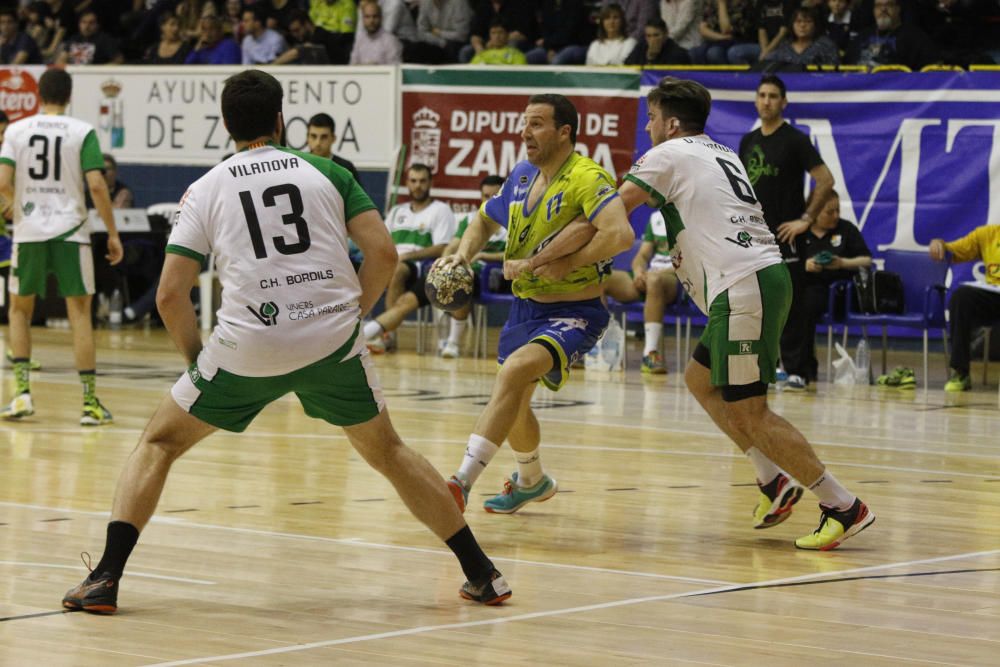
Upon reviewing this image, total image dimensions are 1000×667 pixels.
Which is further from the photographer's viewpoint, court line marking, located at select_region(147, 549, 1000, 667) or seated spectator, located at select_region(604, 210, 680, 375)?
seated spectator, located at select_region(604, 210, 680, 375)

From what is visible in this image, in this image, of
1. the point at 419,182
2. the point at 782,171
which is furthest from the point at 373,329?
the point at 782,171

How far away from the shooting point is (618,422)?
37.0 feet

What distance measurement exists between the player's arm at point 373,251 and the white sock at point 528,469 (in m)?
2.30

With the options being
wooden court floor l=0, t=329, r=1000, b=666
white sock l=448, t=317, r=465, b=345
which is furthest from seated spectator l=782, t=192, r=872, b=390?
white sock l=448, t=317, r=465, b=345

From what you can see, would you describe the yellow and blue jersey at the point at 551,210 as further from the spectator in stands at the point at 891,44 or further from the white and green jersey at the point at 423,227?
the spectator in stands at the point at 891,44

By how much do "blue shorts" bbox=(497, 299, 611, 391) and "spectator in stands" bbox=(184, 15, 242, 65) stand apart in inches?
533

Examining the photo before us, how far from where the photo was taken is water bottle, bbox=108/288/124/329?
1909 cm

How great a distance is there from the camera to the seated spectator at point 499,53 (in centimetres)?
1827

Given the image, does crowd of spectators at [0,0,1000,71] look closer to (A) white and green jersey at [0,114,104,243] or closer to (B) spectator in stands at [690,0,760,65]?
(B) spectator in stands at [690,0,760,65]

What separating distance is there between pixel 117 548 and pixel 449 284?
88.8 inches

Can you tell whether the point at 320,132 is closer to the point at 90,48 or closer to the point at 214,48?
the point at 214,48

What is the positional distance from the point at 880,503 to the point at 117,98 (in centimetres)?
1438

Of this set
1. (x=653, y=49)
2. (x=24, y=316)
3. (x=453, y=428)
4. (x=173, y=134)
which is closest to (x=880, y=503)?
(x=453, y=428)

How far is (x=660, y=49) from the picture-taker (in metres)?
17.1
